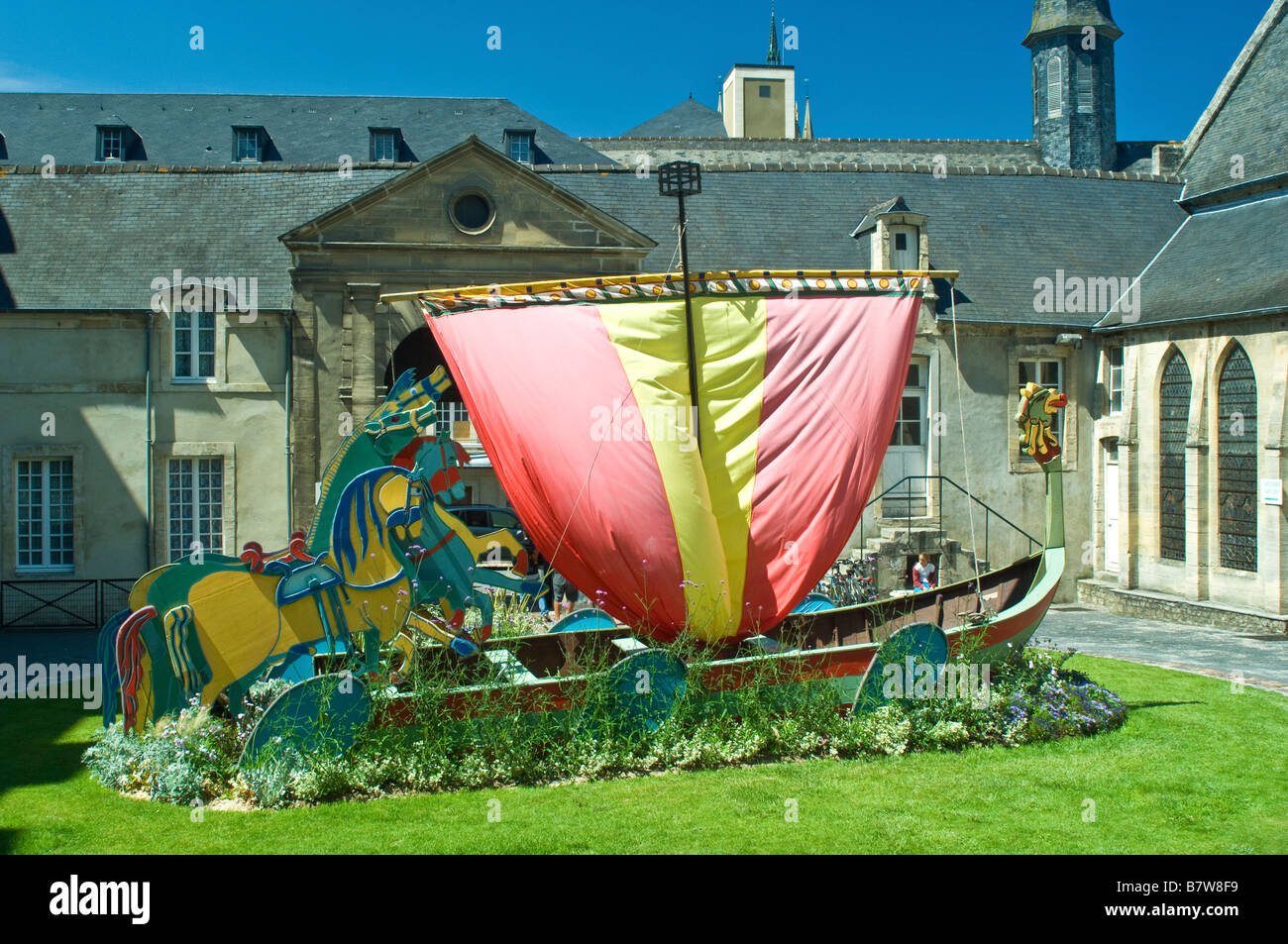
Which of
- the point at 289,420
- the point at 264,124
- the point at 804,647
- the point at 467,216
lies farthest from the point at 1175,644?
the point at 264,124

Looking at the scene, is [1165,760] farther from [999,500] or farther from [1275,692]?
[999,500]

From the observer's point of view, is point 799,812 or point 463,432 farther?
point 463,432

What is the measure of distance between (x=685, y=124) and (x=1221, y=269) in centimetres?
2466

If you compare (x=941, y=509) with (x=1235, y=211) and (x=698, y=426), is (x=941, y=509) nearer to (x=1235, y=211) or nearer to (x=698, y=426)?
(x=1235, y=211)

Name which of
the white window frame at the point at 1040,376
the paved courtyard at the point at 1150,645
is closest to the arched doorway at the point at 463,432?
the paved courtyard at the point at 1150,645

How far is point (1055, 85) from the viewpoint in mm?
32281

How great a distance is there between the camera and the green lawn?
23.1ft

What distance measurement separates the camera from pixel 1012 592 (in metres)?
11.2

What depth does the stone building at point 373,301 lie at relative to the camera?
61.3 feet

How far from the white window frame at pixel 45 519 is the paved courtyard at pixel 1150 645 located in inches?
66.5

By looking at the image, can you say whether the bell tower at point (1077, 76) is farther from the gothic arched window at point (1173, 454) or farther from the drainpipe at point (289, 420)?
the drainpipe at point (289, 420)

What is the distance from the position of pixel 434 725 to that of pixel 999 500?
48.3 ft

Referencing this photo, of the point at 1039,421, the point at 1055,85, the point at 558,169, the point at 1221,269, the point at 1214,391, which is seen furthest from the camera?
the point at 1055,85
